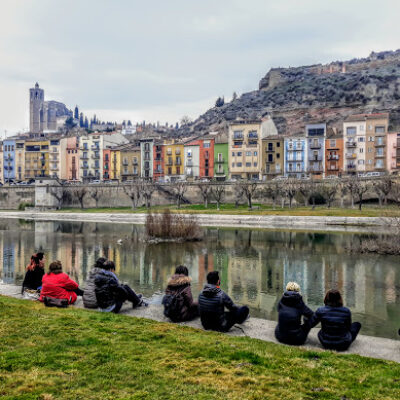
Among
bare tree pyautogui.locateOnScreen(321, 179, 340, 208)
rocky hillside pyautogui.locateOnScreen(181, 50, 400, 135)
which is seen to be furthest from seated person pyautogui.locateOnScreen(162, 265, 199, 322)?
rocky hillside pyautogui.locateOnScreen(181, 50, 400, 135)

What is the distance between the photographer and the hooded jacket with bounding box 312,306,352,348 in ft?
29.4

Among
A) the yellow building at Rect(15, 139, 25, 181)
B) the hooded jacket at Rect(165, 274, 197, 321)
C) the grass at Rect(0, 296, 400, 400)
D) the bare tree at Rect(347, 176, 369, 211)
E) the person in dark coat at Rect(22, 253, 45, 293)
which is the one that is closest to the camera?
the grass at Rect(0, 296, 400, 400)

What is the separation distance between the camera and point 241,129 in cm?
10356

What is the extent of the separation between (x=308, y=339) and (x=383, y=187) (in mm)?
69167

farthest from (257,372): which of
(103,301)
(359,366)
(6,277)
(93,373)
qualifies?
(6,277)

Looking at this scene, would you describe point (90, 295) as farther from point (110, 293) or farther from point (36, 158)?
point (36, 158)

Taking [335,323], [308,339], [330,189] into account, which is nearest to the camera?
[335,323]

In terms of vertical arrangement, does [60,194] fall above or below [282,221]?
above

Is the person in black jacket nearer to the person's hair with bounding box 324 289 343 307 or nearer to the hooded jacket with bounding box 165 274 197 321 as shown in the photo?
the person's hair with bounding box 324 289 343 307

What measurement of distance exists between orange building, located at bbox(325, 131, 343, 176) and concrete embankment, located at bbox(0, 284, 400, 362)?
3605 inches

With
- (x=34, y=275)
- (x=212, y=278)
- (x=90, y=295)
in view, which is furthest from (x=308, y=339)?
(x=34, y=275)

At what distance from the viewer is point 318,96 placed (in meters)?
160

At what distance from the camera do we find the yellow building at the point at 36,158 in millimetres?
127875

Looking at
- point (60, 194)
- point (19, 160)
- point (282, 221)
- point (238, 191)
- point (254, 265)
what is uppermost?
point (19, 160)
